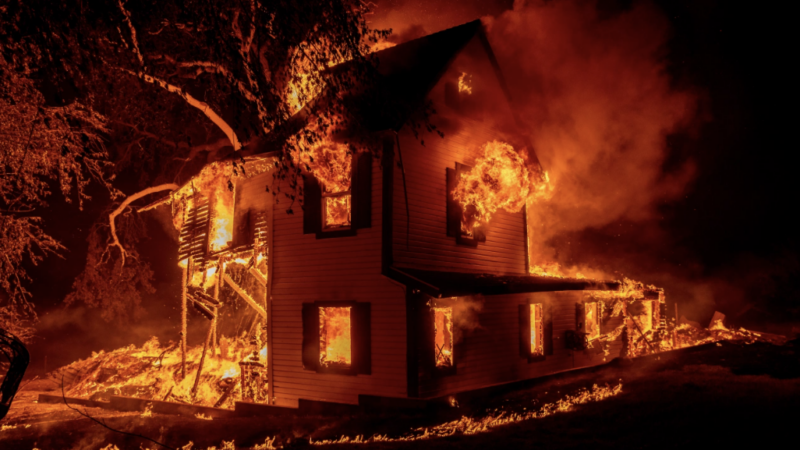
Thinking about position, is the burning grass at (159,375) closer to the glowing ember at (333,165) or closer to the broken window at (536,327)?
the glowing ember at (333,165)

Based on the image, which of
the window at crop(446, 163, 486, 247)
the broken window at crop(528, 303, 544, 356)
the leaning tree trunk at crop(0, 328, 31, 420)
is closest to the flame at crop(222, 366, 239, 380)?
the window at crop(446, 163, 486, 247)

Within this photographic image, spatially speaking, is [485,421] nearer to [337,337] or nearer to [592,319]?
[337,337]

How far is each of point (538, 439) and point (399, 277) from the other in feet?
14.9

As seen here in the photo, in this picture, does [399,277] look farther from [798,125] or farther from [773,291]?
[798,125]

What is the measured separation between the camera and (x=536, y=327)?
17.4 m

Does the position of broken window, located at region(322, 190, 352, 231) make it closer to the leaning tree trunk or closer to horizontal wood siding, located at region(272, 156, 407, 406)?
horizontal wood siding, located at region(272, 156, 407, 406)

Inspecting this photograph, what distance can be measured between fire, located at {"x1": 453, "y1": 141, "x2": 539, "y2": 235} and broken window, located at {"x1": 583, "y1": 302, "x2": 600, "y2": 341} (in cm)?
553

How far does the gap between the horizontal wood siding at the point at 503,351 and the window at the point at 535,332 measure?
154 mm

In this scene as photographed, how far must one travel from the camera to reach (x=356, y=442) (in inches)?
388

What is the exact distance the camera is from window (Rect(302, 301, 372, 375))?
509 inches

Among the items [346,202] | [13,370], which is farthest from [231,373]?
[13,370]

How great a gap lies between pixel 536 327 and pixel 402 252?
646cm

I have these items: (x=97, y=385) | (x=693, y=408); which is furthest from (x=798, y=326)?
(x=97, y=385)

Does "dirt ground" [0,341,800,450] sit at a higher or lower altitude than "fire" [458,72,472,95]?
lower
